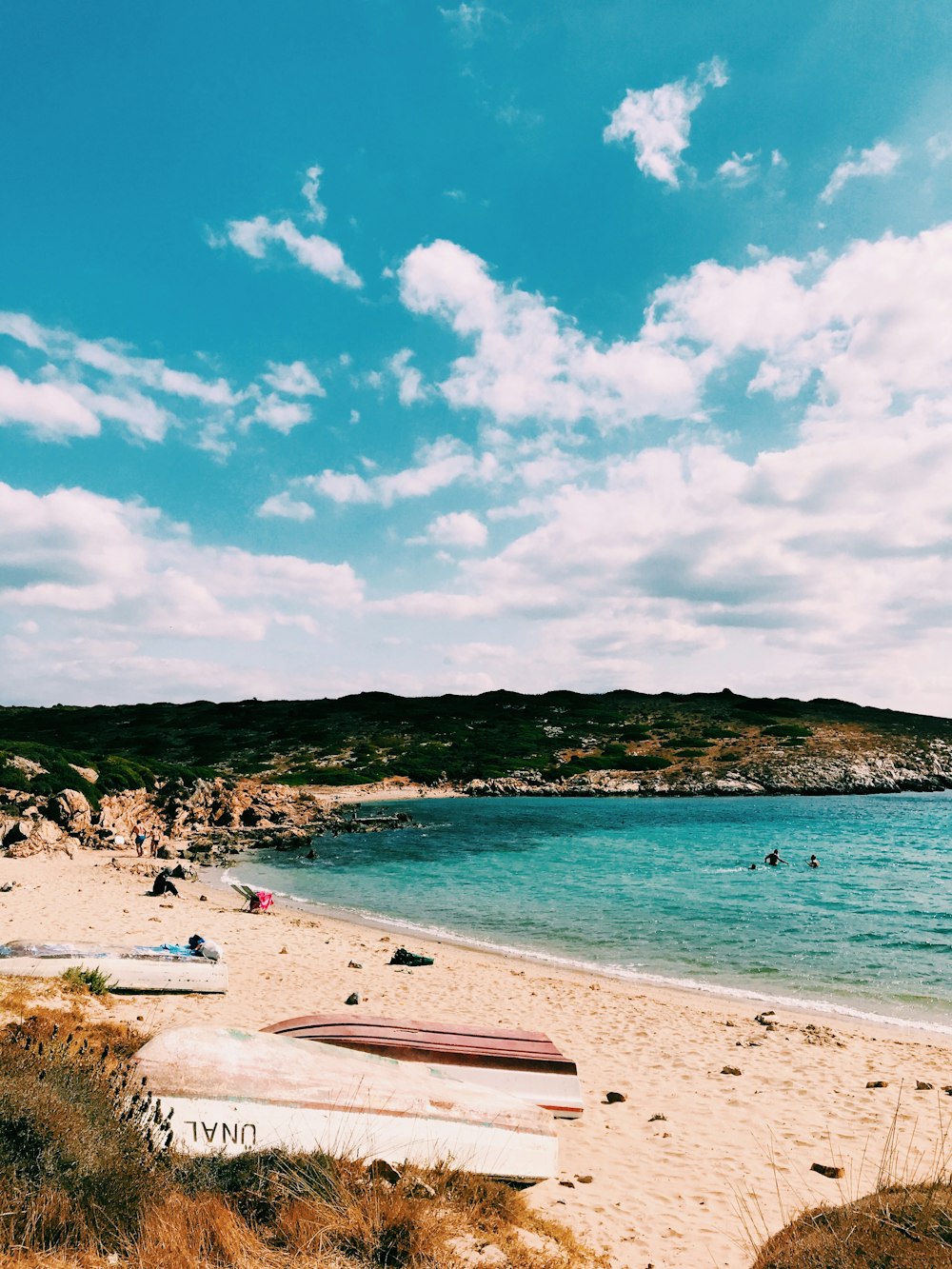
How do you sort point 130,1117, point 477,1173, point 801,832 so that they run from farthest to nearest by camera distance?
1. point 801,832
2. point 477,1173
3. point 130,1117

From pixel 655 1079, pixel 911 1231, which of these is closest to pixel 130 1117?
pixel 911 1231

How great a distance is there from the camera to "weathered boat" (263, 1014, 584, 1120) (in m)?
8.91

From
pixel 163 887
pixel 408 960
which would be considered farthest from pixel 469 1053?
pixel 163 887

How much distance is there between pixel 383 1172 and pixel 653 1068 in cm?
755

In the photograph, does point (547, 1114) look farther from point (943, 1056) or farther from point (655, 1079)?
point (943, 1056)

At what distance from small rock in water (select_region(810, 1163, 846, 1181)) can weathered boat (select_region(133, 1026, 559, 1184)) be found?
11.8ft

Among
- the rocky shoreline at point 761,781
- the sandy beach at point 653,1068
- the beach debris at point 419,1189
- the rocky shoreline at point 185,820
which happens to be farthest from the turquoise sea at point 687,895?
the rocky shoreline at point 761,781

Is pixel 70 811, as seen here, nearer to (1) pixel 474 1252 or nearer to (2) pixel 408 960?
(2) pixel 408 960

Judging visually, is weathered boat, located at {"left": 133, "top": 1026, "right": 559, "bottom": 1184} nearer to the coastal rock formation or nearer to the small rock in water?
the small rock in water

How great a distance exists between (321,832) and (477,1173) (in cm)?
5312

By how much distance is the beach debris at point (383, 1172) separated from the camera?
6.36 meters

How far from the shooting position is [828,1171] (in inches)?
331

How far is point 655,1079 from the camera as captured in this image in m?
Result: 11.7

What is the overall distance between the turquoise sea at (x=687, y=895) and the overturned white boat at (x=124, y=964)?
34.4ft
